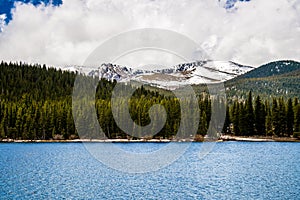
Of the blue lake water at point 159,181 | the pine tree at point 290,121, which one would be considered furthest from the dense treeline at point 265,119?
the blue lake water at point 159,181

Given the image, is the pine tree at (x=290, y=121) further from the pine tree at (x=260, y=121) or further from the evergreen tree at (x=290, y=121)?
the pine tree at (x=260, y=121)

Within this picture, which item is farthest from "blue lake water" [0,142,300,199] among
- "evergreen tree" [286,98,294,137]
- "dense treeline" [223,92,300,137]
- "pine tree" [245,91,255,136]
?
"pine tree" [245,91,255,136]

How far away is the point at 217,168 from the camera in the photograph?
44062mm

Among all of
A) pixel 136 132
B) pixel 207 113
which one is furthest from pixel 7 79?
pixel 207 113

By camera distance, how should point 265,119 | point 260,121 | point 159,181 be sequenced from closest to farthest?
point 159,181, point 265,119, point 260,121

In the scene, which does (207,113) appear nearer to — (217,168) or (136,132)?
(136,132)

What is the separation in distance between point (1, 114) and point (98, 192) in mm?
84959

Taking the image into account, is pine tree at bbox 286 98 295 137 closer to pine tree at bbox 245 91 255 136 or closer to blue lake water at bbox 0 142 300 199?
pine tree at bbox 245 91 255 136

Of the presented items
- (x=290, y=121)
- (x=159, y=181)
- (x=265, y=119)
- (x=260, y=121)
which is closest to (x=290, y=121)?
(x=290, y=121)

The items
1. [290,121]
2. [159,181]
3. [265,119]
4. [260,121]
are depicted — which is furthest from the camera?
[260,121]

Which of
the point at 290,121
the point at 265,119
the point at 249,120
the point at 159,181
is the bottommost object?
the point at 159,181

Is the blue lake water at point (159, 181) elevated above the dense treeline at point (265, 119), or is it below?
below

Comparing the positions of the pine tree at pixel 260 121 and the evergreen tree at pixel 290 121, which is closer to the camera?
the evergreen tree at pixel 290 121

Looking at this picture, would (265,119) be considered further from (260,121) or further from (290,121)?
(290,121)
